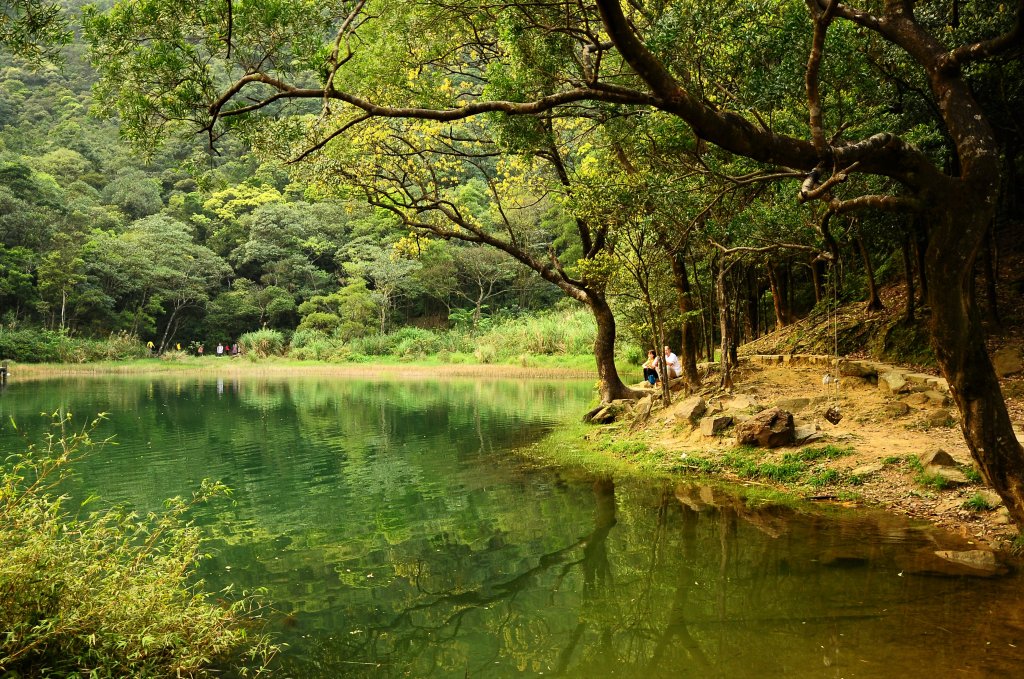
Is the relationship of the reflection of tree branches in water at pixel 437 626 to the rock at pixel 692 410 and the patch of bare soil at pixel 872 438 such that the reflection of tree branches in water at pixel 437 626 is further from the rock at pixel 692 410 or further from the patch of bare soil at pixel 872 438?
the rock at pixel 692 410

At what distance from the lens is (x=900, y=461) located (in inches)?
330

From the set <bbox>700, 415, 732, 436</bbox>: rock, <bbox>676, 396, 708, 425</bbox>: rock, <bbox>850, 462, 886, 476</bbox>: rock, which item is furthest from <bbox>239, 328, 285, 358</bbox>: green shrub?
<bbox>850, 462, 886, 476</bbox>: rock

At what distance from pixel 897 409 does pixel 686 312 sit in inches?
157

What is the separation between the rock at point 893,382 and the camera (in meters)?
10.3

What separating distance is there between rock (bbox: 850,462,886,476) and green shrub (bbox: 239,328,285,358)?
39.8m

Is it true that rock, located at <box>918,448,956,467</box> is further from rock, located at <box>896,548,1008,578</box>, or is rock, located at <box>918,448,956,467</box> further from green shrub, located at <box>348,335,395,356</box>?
green shrub, located at <box>348,335,395,356</box>

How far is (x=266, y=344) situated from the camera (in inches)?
1722

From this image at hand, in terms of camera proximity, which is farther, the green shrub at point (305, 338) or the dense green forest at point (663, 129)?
the green shrub at point (305, 338)

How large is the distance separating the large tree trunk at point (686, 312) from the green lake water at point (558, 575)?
4288 mm

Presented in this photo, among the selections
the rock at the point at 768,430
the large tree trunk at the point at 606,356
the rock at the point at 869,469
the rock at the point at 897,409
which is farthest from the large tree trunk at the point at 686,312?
the rock at the point at 869,469

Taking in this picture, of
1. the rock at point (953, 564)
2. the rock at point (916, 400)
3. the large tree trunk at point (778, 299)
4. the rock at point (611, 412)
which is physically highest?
the large tree trunk at point (778, 299)

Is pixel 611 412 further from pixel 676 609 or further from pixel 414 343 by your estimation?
pixel 414 343

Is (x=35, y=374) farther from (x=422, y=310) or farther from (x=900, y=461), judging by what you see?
(x=900, y=461)

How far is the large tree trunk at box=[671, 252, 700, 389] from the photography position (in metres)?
13.2
